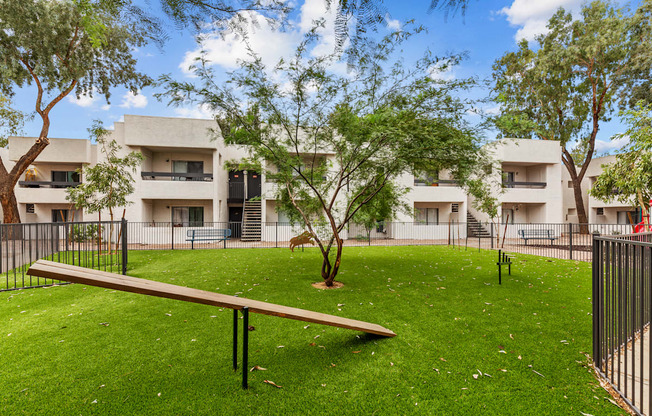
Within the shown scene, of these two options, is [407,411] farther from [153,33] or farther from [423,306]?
[153,33]

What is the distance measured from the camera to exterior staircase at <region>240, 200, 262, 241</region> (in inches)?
770

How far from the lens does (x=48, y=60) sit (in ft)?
51.8

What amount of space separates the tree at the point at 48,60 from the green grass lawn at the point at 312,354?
11.2 metres

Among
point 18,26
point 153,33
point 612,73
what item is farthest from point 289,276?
point 612,73

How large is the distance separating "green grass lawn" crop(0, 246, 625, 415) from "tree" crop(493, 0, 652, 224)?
61.2ft

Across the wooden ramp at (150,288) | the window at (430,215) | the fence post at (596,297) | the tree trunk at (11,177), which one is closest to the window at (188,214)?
the tree trunk at (11,177)

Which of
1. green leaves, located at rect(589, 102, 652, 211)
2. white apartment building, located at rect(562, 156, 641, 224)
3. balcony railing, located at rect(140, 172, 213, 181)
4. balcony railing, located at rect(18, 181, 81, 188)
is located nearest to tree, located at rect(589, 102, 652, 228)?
green leaves, located at rect(589, 102, 652, 211)

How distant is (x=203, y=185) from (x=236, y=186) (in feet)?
12.4

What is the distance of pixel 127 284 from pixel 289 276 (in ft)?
19.8

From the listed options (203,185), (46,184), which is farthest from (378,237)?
(46,184)

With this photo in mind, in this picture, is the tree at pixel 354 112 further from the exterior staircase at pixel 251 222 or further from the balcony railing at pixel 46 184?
the balcony railing at pixel 46 184

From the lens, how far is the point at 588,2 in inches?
875

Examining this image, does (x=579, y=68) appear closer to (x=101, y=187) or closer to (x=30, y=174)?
(x=101, y=187)

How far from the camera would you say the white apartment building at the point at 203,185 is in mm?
18594
